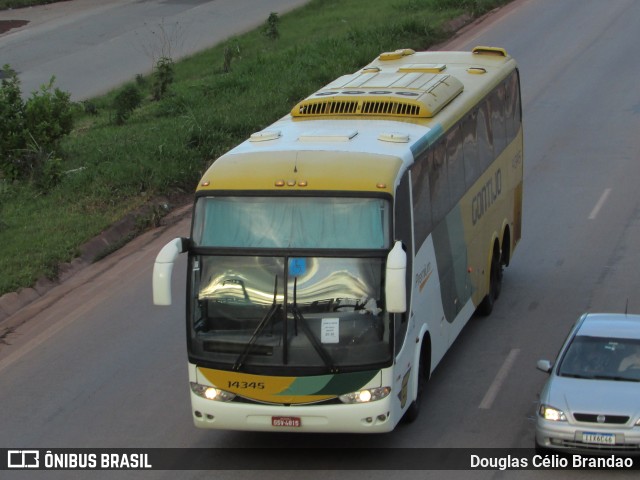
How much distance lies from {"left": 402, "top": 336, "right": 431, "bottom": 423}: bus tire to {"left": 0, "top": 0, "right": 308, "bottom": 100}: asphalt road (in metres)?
24.6

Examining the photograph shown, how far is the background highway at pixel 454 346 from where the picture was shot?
14203 millimetres

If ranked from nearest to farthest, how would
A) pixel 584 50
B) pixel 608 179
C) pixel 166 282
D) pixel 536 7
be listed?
pixel 166 282 < pixel 608 179 < pixel 584 50 < pixel 536 7

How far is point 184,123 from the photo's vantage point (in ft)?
91.7

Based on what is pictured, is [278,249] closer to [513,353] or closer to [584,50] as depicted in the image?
[513,353]

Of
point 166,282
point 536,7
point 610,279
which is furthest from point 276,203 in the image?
point 536,7

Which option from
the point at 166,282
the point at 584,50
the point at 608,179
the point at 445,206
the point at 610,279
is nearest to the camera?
the point at 166,282

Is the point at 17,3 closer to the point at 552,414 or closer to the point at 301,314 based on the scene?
the point at 301,314

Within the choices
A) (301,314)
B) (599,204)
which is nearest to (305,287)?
(301,314)

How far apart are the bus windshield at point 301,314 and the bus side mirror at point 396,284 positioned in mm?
479

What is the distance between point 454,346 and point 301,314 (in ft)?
16.3

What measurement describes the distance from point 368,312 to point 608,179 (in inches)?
546

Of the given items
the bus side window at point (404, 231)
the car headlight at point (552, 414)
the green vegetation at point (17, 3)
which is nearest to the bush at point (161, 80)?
the bus side window at point (404, 231)

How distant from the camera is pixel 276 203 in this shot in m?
13.0

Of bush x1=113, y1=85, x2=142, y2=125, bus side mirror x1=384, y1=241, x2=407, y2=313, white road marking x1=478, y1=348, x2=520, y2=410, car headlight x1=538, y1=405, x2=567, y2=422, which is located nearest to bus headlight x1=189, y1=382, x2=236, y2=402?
bus side mirror x1=384, y1=241, x2=407, y2=313
